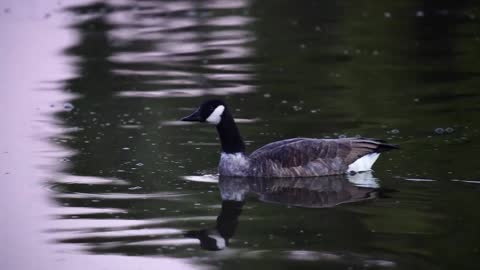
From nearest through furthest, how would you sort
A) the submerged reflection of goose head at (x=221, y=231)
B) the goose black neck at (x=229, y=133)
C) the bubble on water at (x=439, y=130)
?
the submerged reflection of goose head at (x=221, y=231) < the goose black neck at (x=229, y=133) < the bubble on water at (x=439, y=130)

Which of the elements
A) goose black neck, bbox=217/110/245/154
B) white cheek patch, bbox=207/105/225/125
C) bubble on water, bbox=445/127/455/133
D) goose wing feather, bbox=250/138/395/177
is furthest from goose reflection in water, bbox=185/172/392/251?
bubble on water, bbox=445/127/455/133

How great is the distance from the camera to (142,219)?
1077 centimetres

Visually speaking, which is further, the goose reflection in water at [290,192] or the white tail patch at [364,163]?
the white tail patch at [364,163]

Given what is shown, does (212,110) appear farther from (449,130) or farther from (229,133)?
(449,130)

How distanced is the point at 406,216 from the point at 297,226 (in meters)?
1.06

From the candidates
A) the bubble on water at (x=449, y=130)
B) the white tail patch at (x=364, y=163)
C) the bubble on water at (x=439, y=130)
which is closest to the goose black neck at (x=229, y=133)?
the white tail patch at (x=364, y=163)

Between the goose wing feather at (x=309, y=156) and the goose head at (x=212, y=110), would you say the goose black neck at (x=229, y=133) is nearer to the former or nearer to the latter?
the goose head at (x=212, y=110)

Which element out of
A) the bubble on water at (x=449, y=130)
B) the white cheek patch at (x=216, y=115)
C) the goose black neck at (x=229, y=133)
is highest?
the white cheek patch at (x=216, y=115)

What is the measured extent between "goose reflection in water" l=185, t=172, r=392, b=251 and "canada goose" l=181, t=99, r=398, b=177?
91mm

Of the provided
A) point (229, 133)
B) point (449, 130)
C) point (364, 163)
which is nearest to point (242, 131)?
point (229, 133)

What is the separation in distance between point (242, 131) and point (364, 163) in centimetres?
248

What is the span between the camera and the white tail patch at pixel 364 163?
1262cm

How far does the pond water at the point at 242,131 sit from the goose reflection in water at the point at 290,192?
3cm

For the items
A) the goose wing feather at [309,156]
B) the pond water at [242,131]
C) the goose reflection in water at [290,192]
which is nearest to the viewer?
the pond water at [242,131]
